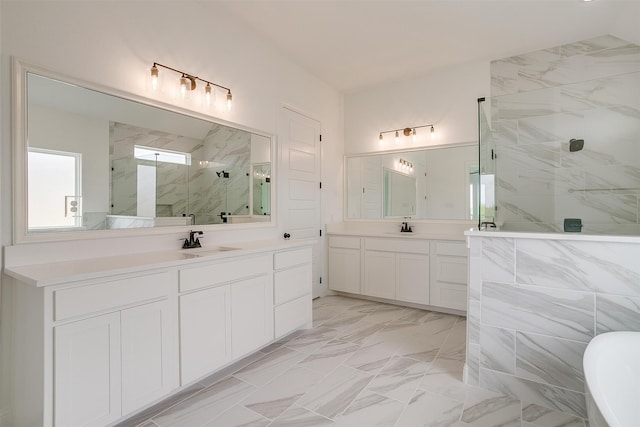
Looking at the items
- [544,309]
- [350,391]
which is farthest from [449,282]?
[350,391]

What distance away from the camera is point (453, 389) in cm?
208

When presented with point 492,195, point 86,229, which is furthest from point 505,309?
point 86,229

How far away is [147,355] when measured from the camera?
172cm

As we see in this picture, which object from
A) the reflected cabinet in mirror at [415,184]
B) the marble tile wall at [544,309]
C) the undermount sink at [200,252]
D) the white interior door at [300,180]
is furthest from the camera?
the reflected cabinet in mirror at [415,184]

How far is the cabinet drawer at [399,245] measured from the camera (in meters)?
3.65

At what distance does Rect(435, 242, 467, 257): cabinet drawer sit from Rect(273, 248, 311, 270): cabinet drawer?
1538 millimetres

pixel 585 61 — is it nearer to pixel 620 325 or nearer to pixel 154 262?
pixel 620 325

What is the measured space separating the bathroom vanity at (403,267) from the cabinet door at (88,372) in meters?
2.93

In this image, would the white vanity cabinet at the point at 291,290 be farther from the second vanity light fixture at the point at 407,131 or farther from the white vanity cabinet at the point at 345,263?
the second vanity light fixture at the point at 407,131

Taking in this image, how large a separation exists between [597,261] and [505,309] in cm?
57

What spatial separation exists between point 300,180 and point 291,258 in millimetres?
1272

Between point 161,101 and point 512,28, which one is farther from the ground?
point 512,28

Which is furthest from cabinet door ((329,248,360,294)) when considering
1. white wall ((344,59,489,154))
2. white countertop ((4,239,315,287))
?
white countertop ((4,239,315,287))

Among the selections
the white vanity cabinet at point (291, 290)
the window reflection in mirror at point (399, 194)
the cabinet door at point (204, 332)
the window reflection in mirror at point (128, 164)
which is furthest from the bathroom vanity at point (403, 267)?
the cabinet door at point (204, 332)
